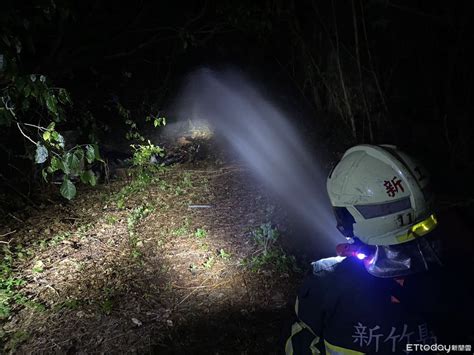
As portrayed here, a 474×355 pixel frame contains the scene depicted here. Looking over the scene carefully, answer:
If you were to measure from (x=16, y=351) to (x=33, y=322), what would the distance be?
33 cm

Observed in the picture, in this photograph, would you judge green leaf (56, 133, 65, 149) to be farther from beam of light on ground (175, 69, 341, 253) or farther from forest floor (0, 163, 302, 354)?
beam of light on ground (175, 69, 341, 253)

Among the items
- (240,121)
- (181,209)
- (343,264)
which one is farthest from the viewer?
(240,121)

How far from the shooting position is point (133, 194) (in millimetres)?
5855

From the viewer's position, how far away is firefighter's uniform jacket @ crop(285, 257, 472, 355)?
1418mm

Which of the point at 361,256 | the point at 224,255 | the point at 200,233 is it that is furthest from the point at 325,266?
the point at 200,233

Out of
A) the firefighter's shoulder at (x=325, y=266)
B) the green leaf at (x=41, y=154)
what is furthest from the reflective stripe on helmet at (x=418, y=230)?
the green leaf at (x=41, y=154)

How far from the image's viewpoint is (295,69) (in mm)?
8164

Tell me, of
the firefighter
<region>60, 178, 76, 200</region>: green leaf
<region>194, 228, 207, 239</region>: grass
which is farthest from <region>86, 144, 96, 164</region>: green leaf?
<region>194, 228, 207, 239</region>: grass

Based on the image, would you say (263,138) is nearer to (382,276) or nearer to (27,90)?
(27,90)

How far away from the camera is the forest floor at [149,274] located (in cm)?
327

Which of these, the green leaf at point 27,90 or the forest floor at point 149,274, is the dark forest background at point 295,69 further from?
the forest floor at point 149,274

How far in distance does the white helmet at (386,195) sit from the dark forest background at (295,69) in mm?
2768

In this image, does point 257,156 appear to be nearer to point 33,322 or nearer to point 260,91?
point 260,91

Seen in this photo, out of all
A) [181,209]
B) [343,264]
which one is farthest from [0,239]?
[343,264]
